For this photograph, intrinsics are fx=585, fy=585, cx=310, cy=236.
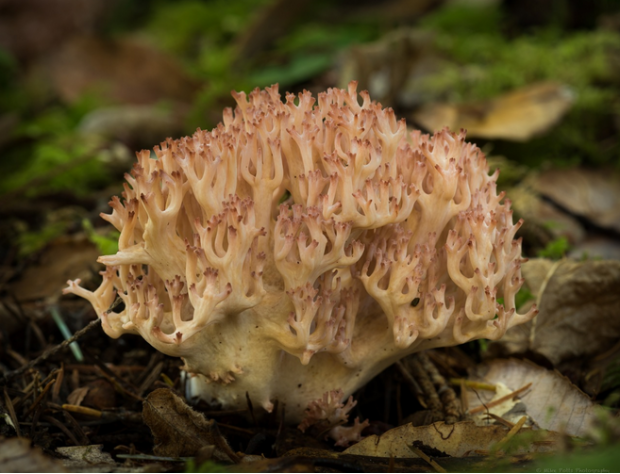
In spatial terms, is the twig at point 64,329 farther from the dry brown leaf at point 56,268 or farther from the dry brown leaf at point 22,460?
the dry brown leaf at point 22,460

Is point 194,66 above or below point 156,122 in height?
above

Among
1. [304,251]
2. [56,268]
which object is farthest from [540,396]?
[56,268]

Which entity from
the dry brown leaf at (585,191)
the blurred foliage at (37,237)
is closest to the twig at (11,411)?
the blurred foliage at (37,237)

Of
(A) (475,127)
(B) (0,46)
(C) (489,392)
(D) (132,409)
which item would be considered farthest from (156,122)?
(B) (0,46)

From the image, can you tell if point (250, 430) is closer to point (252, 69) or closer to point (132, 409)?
point (132, 409)

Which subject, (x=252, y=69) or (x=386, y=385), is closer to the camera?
(x=386, y=385)

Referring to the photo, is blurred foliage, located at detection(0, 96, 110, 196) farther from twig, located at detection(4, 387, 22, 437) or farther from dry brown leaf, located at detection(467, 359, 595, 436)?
dry brown leaf, located at detection(467, 359, 595, 436)
